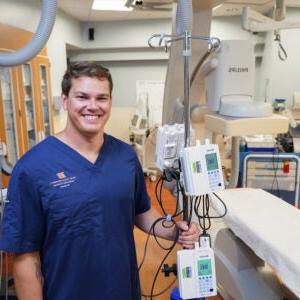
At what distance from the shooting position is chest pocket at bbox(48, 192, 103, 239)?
108 cm

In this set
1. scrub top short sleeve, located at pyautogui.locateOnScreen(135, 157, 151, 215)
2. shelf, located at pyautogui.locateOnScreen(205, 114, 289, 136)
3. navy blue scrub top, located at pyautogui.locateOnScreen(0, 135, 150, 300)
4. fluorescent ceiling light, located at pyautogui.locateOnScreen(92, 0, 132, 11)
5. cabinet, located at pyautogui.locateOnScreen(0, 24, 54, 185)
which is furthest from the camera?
fluorescent ceiling light, located at pyautogui.locateOnScreen(92, 0, 132, 11)

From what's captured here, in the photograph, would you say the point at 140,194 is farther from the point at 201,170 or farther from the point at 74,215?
the point at 201,170

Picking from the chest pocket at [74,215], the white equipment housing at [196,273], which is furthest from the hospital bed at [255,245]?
the chest pocket at [74,215]

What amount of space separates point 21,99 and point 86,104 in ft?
7.88

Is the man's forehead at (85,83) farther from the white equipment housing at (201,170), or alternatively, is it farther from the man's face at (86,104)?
the white equipment housing at (201,170)

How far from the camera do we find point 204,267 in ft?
3.41

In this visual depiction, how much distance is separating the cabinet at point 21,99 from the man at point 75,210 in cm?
188

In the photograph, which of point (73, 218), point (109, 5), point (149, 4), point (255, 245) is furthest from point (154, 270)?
point (109, 5)

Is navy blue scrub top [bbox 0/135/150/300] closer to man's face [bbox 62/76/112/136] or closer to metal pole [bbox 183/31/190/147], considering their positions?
man's face [bbox 62/76/112/136]

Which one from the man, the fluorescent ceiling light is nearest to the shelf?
the man

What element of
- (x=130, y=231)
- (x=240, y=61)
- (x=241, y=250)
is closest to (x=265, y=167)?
(x=241, y=250)

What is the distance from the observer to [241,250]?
1.95 meters

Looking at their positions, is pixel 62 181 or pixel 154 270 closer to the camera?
pixel 62 181

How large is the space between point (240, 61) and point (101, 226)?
1.11m
